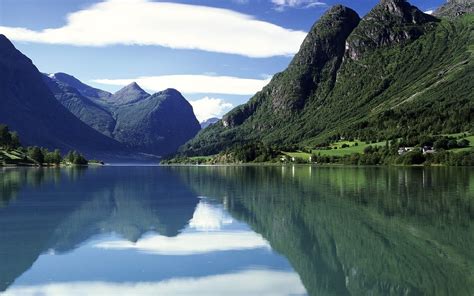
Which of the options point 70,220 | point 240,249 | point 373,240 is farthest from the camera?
point 70,220

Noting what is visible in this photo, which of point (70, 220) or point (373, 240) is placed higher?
point (70, 220)

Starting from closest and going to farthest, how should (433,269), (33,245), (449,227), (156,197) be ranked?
(433,269) → (33,245) → (449,227) → (156,197)

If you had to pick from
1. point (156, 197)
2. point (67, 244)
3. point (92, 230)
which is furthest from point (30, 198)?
point (67, 244)

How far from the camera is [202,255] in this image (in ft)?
90.2

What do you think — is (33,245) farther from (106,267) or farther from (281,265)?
(281,265)

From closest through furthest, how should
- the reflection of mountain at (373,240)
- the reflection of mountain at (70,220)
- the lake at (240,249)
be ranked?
the lake at (240,249), the reflection of mountain at (373,240), the reflection of mountain at (70,220)

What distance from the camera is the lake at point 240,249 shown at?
21578mm

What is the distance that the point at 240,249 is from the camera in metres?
29.5

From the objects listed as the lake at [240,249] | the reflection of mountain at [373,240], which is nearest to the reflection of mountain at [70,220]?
the lake at [240,249]

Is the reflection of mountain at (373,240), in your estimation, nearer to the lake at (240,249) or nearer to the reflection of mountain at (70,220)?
the lake at (240,249)

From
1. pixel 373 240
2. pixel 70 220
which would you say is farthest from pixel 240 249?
pixel 70 220

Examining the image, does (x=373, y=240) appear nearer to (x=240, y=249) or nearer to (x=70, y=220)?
(x=240, y=249)

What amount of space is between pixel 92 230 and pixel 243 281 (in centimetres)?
1725

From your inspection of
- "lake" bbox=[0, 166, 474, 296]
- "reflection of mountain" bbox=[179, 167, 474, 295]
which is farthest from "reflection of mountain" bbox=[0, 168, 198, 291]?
"reflection of mountain" bbox=[179, 167, 474, 295]
